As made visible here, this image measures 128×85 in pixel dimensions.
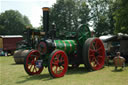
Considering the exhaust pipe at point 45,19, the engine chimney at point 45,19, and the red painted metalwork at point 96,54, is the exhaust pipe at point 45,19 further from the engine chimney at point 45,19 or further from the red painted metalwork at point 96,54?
the red painted metalwork at point 96,54

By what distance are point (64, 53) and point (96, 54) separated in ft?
8.04

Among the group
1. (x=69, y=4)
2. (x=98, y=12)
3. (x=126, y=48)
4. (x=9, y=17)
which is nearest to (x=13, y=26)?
(x=9, y=17)

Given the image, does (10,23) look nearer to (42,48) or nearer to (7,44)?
(7,44)

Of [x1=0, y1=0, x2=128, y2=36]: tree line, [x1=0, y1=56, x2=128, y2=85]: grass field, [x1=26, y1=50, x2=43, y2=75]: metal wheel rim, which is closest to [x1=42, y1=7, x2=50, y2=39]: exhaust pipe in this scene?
[x1=26, y1=50, x2=43, y2=75]: metal wheel rim

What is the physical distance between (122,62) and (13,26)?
171ft

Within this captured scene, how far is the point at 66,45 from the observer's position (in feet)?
27.3

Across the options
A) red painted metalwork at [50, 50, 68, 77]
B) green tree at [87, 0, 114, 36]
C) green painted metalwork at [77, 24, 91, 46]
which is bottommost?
red painted metalwork at [50, 50, 68, 77]

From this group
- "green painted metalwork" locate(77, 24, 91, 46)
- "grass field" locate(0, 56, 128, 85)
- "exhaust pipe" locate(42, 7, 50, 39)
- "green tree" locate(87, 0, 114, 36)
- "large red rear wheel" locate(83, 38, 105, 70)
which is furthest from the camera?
"green tree" locate(87, 0, 114, 36)

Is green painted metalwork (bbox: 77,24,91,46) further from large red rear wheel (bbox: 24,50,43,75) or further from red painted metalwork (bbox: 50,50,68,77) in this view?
large red rear wheel (bbox: 24,50,43,75)

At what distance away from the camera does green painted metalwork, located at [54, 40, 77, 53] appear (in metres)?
8.01

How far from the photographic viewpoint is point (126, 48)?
41.1 ft

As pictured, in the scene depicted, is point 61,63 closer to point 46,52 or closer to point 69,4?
point 46,52

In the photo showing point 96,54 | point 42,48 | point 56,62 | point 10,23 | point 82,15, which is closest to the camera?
point 56,62

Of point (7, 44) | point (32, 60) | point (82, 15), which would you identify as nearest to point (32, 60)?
point (32, 60)
